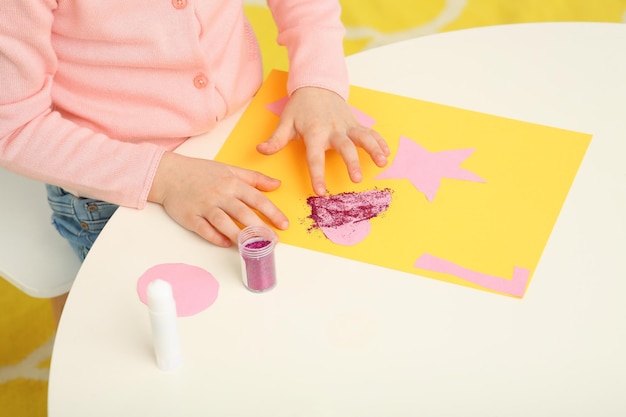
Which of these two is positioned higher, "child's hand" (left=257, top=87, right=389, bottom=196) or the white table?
"child's hand" (left=257, top=87, right=389, bottom=196)

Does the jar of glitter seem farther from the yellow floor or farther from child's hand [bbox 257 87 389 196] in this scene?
the yellow floor

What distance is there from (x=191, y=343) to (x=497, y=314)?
29cm

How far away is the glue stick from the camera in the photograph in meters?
0.72

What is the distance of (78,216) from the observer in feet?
3.65

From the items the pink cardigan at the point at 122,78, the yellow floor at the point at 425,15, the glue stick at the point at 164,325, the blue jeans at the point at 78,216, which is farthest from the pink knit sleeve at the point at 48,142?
the yellow floor at the point at 425,15

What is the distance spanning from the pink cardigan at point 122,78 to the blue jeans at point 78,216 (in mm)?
97

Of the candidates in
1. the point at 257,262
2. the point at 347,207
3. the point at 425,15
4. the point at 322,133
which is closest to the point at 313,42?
the point at 322,133

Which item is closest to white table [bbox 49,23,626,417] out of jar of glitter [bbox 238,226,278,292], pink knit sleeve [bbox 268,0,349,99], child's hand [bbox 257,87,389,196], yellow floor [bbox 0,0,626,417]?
jar of glitter [bbox 238,226,278,292]

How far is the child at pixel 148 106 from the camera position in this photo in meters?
0.93

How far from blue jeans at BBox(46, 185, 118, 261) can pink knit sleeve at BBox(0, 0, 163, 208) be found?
103 mm

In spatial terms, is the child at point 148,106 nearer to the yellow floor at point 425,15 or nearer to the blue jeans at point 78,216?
the blue jeans at point 78,216

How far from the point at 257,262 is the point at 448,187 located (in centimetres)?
25

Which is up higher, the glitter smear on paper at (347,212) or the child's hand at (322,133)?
the child's hand at (322,133)

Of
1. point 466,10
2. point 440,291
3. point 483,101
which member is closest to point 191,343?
point 440,291
